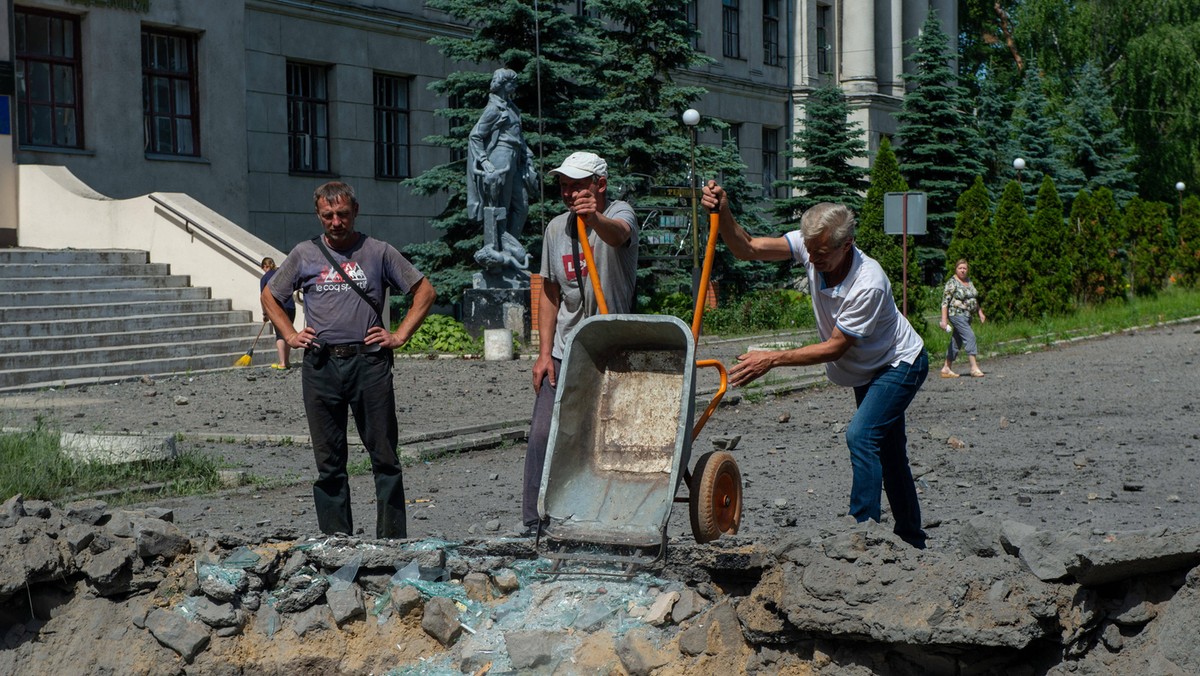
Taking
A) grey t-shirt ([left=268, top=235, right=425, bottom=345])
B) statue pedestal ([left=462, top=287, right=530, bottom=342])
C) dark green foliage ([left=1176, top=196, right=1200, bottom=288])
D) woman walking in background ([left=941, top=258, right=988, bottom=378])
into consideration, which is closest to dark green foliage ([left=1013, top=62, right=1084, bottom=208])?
dark green foliage ([left=1176, top=196, right=1200, bottom=288])

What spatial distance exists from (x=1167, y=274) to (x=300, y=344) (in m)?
34.2

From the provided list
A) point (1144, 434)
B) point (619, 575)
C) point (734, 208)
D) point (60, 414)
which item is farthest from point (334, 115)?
point (619, 575)

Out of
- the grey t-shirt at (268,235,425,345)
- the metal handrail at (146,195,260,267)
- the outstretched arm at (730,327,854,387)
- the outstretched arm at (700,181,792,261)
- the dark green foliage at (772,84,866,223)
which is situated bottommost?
the outstretched arm at (730,327,854,387)

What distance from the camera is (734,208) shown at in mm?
29281

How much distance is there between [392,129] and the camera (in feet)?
93.5

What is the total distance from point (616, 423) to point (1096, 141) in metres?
45.7

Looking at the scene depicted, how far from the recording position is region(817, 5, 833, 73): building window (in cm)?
4747

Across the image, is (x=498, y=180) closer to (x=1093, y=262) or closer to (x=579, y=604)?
(x=1093, y=262)

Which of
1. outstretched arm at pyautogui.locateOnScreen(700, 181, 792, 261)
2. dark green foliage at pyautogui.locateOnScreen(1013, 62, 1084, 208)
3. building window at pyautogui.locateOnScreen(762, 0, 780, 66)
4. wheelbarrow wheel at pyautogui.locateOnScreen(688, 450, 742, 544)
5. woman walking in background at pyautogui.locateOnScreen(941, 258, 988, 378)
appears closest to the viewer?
wheelbarrow wheel at pyautogui.locateOnScreen(688, 450, 742, 544)

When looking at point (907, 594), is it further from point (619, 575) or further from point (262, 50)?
point (262, 50)

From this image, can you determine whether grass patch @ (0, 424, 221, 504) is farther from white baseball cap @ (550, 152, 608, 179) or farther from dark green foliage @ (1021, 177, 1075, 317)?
dark green foliage @ (1021, 177, 1075, 317)

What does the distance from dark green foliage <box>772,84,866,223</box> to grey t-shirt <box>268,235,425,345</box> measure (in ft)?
93.2

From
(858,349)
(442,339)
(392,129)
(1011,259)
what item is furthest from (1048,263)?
(858,349)

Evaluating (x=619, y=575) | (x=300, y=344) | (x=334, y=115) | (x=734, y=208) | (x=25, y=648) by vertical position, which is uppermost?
(x=334, y=115)
